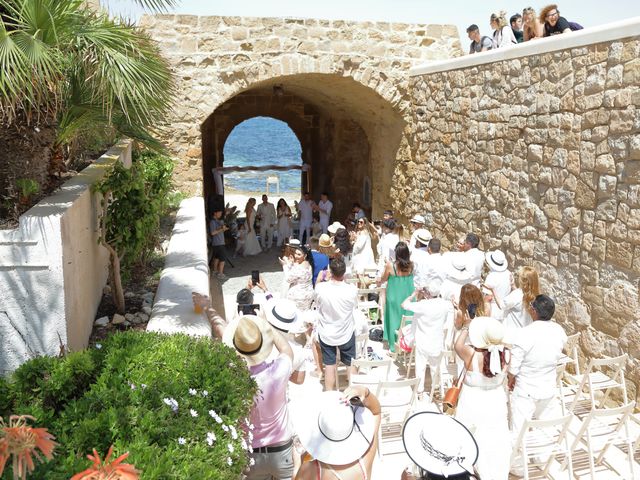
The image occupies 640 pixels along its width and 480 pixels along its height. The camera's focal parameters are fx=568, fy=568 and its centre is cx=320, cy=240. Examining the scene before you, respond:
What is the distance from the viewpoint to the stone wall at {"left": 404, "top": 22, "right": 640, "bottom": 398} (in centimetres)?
522

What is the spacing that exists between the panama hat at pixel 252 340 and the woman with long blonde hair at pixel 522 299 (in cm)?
255

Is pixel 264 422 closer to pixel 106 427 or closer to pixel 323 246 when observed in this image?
pixel 106 427

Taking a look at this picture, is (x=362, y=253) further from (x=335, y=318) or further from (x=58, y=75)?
(x=58, y=75)

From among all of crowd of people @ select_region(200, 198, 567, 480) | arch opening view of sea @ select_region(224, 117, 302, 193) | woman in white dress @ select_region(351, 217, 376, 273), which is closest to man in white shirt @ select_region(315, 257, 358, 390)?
crowd of people @ select_region(200, 198, 567, 480)

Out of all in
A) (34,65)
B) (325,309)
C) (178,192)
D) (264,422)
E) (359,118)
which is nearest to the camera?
(264,422)

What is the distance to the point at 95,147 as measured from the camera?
7414 millimetres

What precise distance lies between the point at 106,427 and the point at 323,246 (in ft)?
16.2

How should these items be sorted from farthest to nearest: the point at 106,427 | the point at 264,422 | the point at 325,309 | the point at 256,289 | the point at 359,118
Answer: the point at 359,118, the point at 256,289, the point at 325,309, the point at 264,422, the point at 106,427

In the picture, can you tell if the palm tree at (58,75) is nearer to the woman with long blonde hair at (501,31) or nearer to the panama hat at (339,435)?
the panama hat at (339,435)

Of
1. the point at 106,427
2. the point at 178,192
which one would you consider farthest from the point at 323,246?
the point at 106,427

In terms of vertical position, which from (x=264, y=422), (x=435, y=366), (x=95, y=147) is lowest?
(x=435, y=366)

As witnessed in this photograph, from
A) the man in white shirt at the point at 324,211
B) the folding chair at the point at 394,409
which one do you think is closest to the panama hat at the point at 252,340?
the folding chair at the point at 394,409

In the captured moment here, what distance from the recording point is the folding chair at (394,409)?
174 inches

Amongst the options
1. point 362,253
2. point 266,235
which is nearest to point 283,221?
point 266,235
